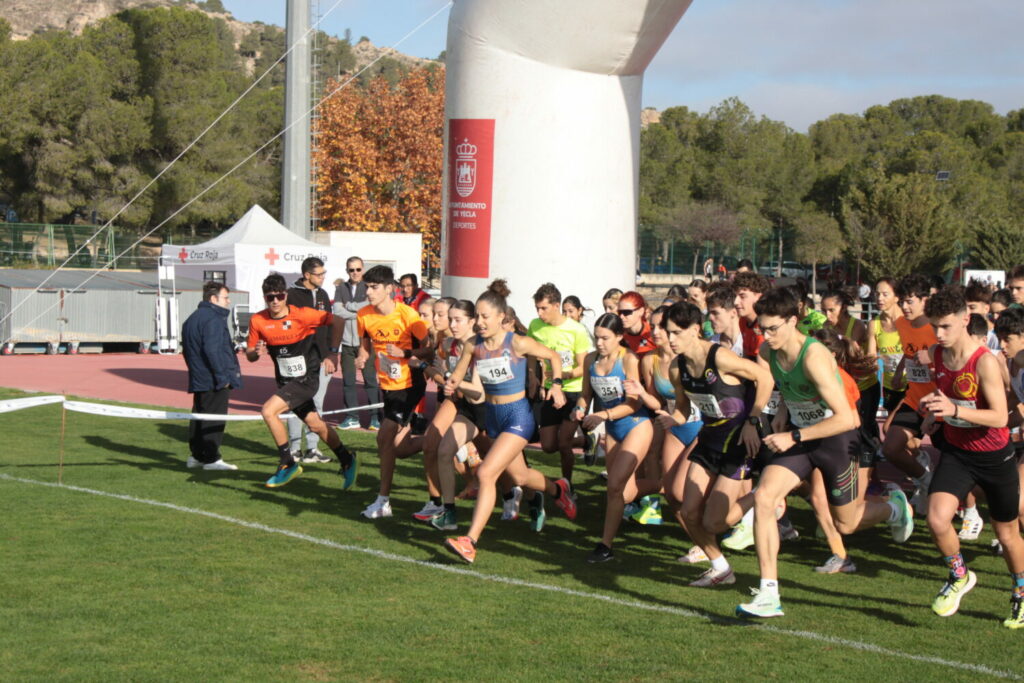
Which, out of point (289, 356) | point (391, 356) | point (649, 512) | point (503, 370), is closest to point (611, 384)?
point (503, 370)

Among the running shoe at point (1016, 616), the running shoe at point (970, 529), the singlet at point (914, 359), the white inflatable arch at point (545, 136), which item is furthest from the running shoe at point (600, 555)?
the white inflatable arch at point (545, 136)

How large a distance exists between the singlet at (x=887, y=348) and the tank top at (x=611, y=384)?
10.4ft

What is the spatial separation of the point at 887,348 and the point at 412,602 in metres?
5.50

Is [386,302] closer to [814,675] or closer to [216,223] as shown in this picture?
[814,675]

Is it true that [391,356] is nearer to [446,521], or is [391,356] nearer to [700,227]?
[446,521]

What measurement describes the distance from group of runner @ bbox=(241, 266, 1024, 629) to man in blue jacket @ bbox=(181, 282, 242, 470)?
1.39 meters

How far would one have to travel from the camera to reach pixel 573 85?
1340 centimetres

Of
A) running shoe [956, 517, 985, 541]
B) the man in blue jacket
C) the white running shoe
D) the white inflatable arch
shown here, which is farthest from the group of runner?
the white inflatable arch

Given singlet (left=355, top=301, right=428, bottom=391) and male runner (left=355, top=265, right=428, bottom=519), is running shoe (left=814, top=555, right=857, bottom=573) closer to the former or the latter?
male runner (left=355, top=265, right=428, bottom=519)

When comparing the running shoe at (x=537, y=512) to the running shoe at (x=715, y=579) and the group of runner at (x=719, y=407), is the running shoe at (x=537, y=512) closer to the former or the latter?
the group of runner at (x=719, y=407)

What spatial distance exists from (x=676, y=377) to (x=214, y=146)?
50.6 meters

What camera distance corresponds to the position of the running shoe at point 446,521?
8375 millimetres

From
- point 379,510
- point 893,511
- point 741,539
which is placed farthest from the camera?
point 379,510

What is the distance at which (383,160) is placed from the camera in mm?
47812
